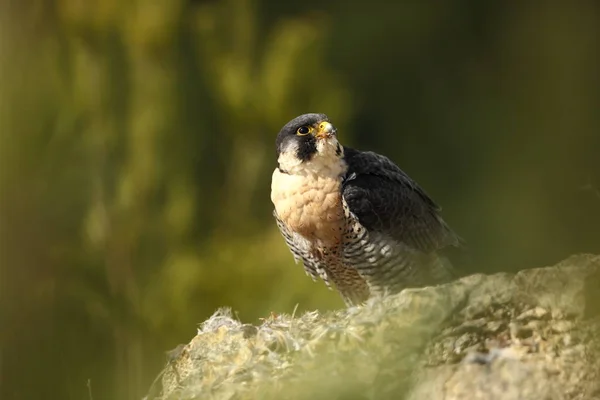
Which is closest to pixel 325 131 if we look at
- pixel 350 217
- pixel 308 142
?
pixel 308 142

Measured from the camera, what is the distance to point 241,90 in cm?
204

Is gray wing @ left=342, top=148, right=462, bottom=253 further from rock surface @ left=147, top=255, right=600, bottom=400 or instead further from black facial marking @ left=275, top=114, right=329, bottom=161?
rock surface @ left=147, top=255, right=600, bottom=400

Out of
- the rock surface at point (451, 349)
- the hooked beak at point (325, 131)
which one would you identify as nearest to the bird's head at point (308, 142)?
the hooked beak at point (325, 131)

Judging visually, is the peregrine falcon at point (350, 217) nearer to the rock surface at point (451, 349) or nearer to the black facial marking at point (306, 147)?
the black facial marking at point (306, 147)

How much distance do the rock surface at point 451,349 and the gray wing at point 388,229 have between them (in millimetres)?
406

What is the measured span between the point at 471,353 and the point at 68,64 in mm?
1558

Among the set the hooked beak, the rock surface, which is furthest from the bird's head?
the rock surface

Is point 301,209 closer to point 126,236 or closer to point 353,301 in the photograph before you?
point 353,301

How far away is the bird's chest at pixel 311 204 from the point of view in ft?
4.23

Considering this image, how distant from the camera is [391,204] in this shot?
4.55 ft

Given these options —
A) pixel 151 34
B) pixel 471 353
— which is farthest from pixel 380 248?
pixel 151 34

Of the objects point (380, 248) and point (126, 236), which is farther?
point (126, 236)

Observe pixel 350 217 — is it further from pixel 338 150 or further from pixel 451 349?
pixel 451 349

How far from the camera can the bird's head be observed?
49.6 inches
